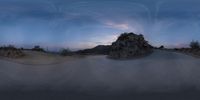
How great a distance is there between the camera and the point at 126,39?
17828mm

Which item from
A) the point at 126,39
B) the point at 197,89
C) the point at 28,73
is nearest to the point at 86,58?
the point at 126,39

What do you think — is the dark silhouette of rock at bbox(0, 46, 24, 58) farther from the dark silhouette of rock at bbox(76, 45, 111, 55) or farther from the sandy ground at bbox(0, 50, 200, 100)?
the dark silhouette of rock at bbox(76, 45, 111, 55)

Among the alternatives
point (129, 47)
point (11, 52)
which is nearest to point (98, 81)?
point (129, 47)

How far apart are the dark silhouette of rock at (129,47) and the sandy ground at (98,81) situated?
2.88ft

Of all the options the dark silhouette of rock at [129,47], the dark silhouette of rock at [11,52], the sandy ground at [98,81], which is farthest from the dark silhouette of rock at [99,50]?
the dark silhouette of rock at [11,52]

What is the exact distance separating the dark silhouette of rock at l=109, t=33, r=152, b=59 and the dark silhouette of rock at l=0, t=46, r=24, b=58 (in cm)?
578

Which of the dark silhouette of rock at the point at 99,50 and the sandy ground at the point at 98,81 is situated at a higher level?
the dark silhouette of rock at the point at 99,50

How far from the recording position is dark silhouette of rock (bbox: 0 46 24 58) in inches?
722

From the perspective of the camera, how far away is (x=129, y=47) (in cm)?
1909

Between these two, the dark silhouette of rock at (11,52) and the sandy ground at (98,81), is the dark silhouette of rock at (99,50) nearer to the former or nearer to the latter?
the sandy ground at (98,81)

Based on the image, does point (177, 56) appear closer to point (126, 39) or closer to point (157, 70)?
point (157, 70)

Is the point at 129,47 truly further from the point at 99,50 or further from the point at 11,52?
the point at 11,52

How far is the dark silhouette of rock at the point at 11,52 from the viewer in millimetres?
18328

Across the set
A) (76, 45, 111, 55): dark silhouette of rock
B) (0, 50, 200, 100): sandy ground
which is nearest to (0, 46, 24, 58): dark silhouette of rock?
(0, 50, 200, 100): sandy ground
